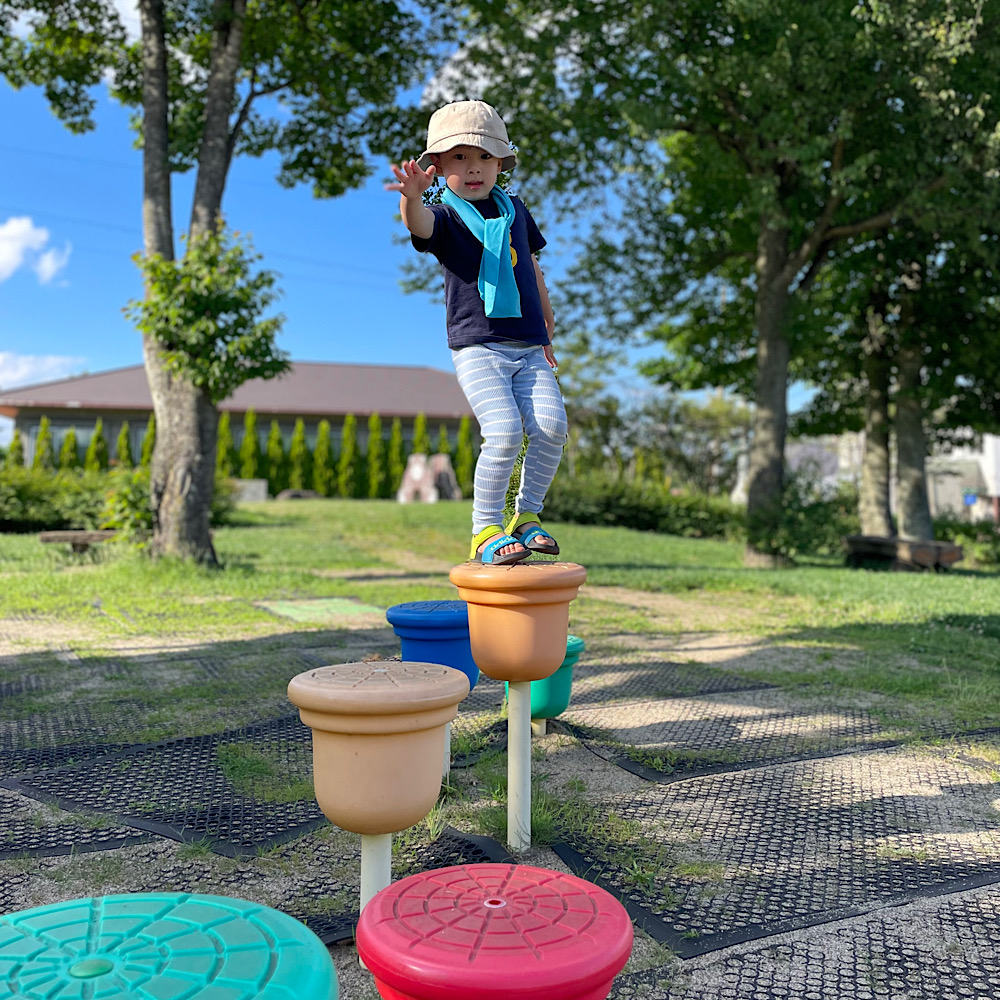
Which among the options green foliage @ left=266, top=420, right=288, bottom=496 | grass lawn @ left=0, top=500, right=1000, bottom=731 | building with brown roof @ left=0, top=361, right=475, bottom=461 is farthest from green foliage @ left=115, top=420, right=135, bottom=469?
grass lawn @ left=0, top=500, right=1000, bottom=731

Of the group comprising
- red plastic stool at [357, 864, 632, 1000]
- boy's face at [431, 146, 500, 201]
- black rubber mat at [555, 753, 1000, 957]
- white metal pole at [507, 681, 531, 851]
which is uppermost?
boy's face at [431, 146, 500, 201]

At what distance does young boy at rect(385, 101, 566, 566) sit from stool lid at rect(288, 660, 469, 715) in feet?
3.08

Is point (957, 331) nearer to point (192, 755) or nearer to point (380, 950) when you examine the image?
point (192, 755)

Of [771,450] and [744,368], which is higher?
[744,368]

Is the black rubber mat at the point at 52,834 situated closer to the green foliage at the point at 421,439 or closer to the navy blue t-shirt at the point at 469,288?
the navy blue t-shirt at the point at 469,288

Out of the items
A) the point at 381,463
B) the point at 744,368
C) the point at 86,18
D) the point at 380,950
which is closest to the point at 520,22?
the point at 86,18

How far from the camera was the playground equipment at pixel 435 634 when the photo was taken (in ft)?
8.50

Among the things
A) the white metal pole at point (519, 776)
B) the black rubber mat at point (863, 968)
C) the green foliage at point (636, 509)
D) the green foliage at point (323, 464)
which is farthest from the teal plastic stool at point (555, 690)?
the green foliage at point (323, 464)

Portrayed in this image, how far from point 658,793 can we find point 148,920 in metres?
1.91

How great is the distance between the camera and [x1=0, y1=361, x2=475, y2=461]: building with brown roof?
32000 millimetres

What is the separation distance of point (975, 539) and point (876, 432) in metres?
→ 4.47

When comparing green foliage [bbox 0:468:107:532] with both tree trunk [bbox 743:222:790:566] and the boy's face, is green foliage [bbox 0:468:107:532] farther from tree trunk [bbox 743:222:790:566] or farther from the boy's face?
the boy's face

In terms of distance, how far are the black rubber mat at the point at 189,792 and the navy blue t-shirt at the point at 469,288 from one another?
5.10ft

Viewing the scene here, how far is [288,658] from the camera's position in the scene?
15.0 ft
